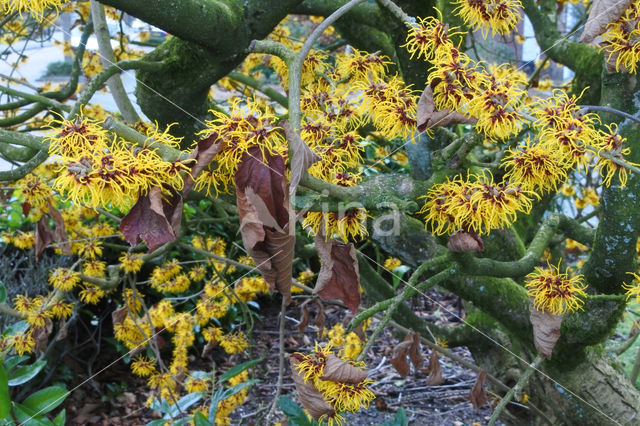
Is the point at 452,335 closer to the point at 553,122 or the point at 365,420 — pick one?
the point at 365,420

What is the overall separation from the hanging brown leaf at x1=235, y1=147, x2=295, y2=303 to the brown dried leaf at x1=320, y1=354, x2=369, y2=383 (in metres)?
0.38

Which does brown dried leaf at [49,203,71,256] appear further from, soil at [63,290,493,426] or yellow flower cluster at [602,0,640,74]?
yellow flower cluster at [602,0,640,74]

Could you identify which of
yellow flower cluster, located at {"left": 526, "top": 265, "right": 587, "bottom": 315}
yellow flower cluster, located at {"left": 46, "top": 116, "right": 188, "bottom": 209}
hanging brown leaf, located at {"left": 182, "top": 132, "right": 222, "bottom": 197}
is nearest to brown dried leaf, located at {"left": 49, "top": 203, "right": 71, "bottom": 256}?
yellow flower cluster, located at {"left": 46, "top": 116, "right": 188, "bottom": 209}

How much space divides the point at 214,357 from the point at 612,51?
3.84 metres

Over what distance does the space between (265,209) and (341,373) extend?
0.53m

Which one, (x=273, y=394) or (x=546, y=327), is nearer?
(x=546, y=327)

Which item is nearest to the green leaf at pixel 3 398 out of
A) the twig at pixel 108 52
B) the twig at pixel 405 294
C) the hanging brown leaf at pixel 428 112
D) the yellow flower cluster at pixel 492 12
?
the twig at pixel 108 52

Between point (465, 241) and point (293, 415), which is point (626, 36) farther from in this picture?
point (293, 415)

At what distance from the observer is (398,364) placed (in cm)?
213

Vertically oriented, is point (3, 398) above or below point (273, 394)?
above

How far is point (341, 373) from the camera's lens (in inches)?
58.7

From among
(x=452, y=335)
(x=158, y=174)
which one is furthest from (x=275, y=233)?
(x=452, y=335)

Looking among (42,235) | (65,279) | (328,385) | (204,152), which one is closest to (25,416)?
(65,279)

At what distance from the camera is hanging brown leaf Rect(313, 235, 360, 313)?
4.64 ft
